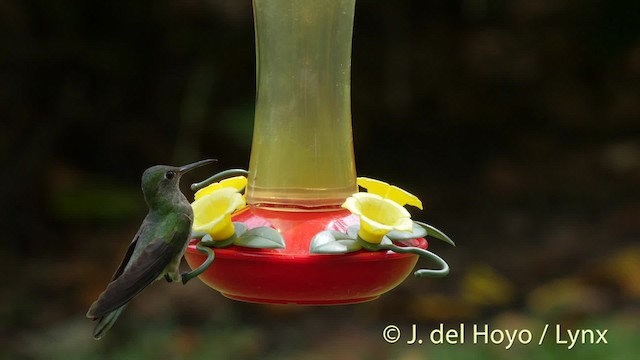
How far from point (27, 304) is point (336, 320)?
4.87 feet

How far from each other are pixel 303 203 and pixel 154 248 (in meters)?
0.40

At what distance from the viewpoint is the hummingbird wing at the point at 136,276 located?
2.00 metres

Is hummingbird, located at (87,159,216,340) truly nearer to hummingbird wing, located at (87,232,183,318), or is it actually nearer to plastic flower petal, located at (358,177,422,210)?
hummingbird wing, located at (87,232,183,318)

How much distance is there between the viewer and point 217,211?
7.22ft

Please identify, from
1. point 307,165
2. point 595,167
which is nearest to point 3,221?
point 595,167

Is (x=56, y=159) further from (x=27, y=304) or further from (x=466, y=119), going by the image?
(x=466, y=119)

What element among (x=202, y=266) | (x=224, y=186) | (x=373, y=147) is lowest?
(x=202, y=266)

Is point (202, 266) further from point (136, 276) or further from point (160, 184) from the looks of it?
point (160, 184)

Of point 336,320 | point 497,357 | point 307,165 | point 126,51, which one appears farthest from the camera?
point 126,51

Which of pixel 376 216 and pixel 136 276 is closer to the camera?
pixel 136 276

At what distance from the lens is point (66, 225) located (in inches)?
216

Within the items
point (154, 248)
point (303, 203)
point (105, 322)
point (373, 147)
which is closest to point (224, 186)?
point (303, 203)

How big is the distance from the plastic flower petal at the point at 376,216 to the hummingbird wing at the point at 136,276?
357mm

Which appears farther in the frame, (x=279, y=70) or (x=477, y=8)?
(x=477, y=8)
